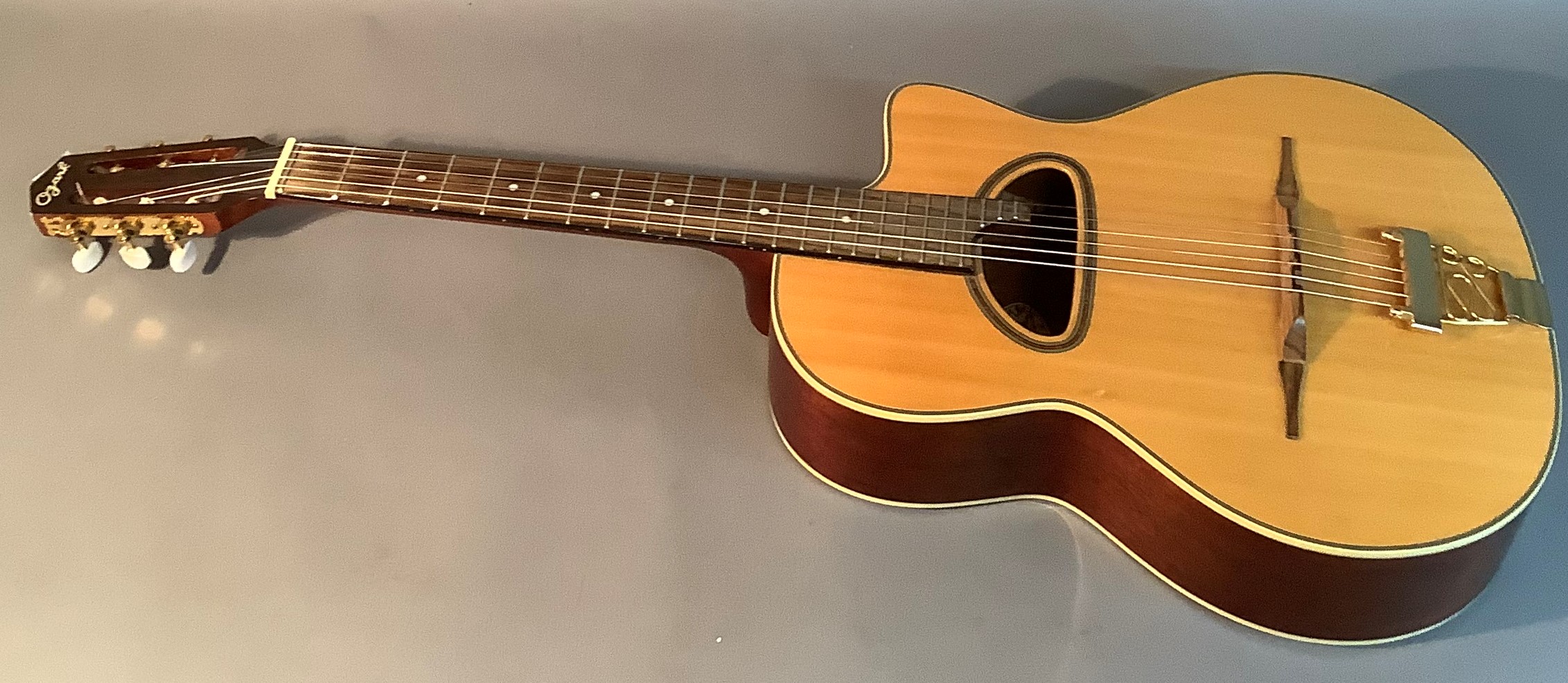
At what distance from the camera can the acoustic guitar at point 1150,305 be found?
2.90ft

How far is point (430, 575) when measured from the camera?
102cm

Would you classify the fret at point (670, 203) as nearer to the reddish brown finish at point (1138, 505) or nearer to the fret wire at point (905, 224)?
the fret wire at point (905, 224)

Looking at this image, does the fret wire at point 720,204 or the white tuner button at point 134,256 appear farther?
the white tuner button at point 134,256

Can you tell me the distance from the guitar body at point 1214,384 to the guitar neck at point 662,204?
0.10 ft

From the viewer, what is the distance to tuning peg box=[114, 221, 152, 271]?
A: 108 cm

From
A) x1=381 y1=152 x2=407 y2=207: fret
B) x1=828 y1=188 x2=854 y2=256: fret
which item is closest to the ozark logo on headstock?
x1=381 y1=152 x2=407 y2=207: fret

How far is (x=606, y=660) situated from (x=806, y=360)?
34cm

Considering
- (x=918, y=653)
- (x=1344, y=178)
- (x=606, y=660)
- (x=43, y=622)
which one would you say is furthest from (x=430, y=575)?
(x=1344, y=178)

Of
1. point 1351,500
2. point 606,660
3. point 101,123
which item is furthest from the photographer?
point 101,123

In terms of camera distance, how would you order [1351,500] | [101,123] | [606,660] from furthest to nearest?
[101,123] → [606,660] → [1351,500]

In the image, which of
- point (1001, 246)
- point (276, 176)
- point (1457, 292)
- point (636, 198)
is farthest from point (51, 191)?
point (1457, 292)

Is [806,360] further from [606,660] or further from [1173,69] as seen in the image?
[1173,69]

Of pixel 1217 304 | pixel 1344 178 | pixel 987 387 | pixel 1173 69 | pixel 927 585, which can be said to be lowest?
pixel 927 585

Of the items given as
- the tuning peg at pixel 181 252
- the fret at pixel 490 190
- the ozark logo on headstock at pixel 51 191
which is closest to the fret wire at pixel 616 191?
the fret at pixel 490 190
